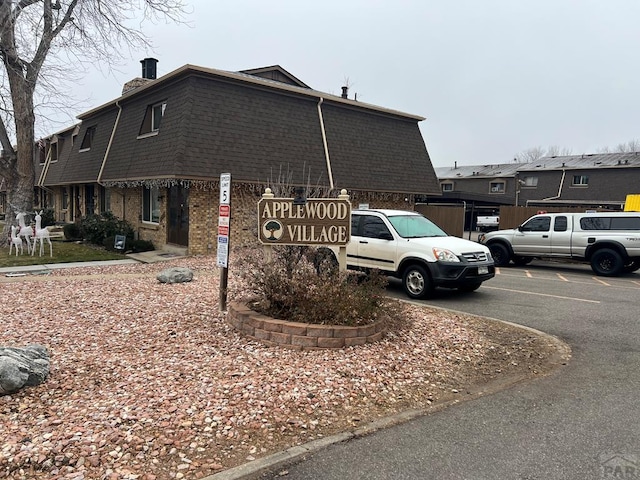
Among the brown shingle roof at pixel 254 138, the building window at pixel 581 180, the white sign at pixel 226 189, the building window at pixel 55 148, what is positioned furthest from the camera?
the building window at pixel 581 180

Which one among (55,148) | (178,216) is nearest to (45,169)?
(55,148)

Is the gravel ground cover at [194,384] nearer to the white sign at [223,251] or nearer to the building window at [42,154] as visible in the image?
the white sign at [223,251]

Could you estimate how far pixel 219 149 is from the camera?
14.7 metres

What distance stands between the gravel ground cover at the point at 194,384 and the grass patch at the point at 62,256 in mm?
6391

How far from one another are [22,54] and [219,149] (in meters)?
7.45

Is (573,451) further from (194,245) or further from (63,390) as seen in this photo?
(194,245)

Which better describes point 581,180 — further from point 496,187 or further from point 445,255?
point 445,255

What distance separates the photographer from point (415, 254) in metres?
9.28

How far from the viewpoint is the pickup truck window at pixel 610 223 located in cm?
1321

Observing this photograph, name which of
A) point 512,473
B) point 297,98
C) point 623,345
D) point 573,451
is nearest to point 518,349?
point 623,345

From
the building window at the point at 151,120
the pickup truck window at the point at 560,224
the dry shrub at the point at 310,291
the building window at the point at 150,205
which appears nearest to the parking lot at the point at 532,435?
the dry shrub at the point at 310,291

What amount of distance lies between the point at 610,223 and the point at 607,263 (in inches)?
45.4

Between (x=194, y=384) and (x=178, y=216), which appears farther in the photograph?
(x=178, y=216)

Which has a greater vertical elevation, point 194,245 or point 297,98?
point 297,98
